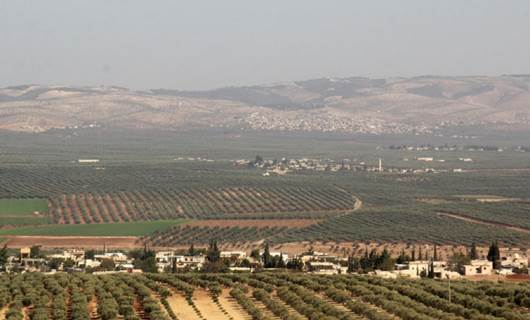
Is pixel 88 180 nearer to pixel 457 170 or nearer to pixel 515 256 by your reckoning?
pixel 457 170

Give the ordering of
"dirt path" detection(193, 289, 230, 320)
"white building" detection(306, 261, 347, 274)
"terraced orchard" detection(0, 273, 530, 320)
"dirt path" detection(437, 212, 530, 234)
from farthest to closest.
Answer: "dirt path" detection(437, 212, 530, 234)
"white building" detection(306, 261, 347, 274)
"dirt path" detection(193, 289, 230, 320)
"terraced orchard" detection(0, 273, 530, 320)

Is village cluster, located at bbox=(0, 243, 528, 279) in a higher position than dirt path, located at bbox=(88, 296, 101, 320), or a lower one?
lower

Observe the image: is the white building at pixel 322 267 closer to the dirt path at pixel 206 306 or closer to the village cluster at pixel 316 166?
the dirt path at pixel 206 306

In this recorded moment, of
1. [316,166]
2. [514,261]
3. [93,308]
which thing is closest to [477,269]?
[514,261]

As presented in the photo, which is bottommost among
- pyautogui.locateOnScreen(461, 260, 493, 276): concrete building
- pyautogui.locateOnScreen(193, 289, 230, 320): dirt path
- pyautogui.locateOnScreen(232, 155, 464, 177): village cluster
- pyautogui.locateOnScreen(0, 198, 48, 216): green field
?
pyautogui.locateOnScreen(232, 155, 464, 177): village cluster

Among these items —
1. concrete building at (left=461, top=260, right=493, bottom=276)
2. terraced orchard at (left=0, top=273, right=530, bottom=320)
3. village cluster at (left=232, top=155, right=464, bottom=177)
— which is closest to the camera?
terraced orchard at (left=0, top=273, right=530, bottom=320)

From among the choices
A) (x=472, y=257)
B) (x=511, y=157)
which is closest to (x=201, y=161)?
(x=511, y=157)

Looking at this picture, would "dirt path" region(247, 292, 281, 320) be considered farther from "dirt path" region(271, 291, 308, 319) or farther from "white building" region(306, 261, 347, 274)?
"white building" region(306, 261, 347, 274)

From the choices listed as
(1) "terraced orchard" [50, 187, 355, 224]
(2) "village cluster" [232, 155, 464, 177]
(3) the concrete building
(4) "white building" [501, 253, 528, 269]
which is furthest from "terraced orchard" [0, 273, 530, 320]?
(2) "village cluster" [232, 155, 464, 177]
